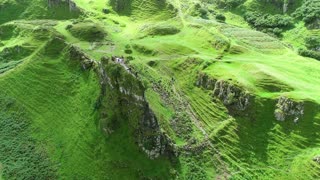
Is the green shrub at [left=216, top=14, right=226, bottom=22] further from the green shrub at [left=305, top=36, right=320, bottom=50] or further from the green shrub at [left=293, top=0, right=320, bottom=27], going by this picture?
the green shrub at [left=305, top=36, right=320, bottom=50]

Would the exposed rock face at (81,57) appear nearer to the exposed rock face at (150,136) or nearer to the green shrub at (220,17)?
the exposed rock face at (150,136)

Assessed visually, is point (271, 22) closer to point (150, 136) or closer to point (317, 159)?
point (317, 159)

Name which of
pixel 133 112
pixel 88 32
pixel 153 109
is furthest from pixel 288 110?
pixel 88 32

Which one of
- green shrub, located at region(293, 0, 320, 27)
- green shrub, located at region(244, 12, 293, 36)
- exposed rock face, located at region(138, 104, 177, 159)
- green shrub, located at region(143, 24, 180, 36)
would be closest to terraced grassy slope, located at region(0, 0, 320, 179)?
exposed rock face, located at region(138, 104, 177, 159)

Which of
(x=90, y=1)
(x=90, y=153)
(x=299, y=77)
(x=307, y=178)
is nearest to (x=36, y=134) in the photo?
(x=90, y=153)

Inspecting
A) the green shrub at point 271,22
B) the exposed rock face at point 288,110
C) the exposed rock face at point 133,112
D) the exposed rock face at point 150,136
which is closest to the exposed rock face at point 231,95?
the exposed rock face at point 288,110
